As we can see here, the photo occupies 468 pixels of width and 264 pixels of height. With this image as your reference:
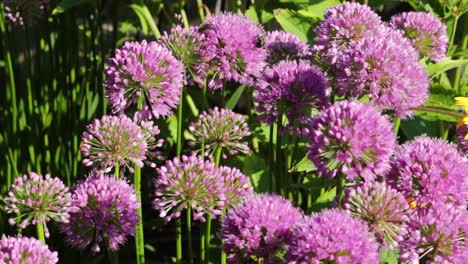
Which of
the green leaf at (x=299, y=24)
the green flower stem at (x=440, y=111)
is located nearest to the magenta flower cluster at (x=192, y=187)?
the green flower stem at (x=440, y=111)

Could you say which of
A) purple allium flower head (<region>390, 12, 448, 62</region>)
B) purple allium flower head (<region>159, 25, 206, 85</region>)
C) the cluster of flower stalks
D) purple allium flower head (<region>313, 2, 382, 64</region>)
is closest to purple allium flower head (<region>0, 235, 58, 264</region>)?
the cluster of flower stalks

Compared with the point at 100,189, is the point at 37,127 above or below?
below

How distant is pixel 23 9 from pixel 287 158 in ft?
3.70

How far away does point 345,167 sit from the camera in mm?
1024

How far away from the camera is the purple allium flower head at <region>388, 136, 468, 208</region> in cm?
106

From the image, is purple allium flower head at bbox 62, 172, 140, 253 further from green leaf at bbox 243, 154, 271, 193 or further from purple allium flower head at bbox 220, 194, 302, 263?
green leaf at bbox 243, 154, 271, 193

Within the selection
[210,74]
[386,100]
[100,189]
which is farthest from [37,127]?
[386,100]

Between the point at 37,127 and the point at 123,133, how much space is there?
1.09 metres

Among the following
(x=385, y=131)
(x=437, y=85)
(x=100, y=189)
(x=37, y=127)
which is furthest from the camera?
(x=37, y=127)

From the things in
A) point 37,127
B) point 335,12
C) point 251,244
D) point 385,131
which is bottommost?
point 37,127

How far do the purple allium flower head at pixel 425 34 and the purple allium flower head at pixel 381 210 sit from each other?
1.78 ft

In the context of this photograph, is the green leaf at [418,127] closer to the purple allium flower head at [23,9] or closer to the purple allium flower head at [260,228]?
the purple allium flower head at [260,228]

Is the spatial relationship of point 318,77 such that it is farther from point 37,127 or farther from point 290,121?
point 37,127

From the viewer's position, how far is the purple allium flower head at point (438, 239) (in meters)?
0.99
